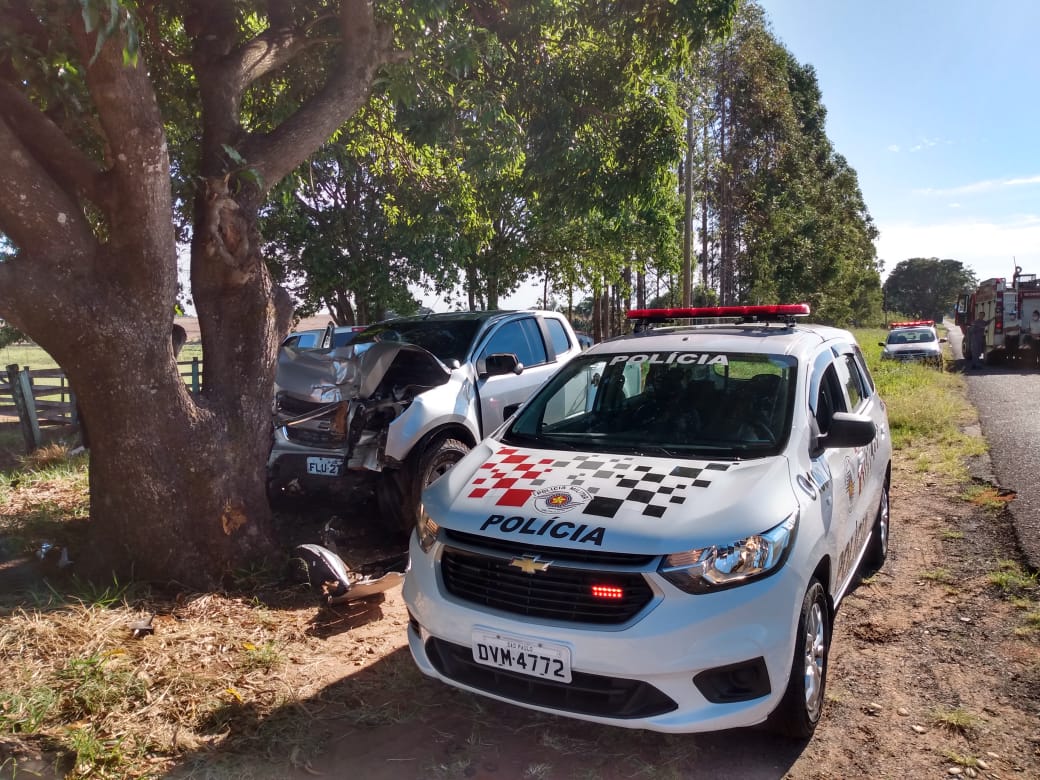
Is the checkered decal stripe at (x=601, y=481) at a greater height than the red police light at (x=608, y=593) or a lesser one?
greater

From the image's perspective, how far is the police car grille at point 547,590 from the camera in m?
2.84

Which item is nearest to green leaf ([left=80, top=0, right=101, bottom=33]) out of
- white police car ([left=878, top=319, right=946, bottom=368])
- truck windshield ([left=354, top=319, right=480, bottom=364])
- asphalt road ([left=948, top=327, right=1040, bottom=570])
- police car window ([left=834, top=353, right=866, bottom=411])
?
truck windshield ([left=354, top=319, right=480, bottom=364])

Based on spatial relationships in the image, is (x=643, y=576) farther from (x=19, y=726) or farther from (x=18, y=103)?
(x=18, y=103)

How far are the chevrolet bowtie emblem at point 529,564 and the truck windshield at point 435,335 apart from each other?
12.1 feet

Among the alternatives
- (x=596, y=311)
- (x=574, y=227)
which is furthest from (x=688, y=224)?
(x=596, y=311)

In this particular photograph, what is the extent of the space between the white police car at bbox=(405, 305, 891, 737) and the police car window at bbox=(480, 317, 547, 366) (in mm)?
2997

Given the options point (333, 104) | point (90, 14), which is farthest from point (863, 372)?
point (90, 14)

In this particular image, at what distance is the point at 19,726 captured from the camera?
3184 mm

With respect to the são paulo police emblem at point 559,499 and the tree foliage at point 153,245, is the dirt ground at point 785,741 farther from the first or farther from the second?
the tree foliage at point 153,245

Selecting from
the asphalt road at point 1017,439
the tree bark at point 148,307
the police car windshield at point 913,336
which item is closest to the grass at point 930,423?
the asphalt road at point 1017,439

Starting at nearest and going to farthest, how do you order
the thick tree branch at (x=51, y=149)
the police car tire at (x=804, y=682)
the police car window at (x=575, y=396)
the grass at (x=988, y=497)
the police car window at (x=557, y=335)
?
the police car tire at (x=804, y=682) < the police car window at (x=575, y=396) < the thick tree branch at (x=51, y=149) < the grass at (x=988, y=497) < the police car window at (x=557, y=335)

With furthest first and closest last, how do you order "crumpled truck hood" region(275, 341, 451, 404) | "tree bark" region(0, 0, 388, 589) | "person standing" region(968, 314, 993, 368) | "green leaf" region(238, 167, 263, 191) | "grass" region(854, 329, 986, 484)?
"person standing" region(968, 314, 993, 368) < "grass" region(854, 329, 986, 484) < "crumpled truck hood" region(275, 341, 451, 404) < "green leaf" region(238, 167, 263, 191) < "tree bark" region(0, 0, 388, 589)

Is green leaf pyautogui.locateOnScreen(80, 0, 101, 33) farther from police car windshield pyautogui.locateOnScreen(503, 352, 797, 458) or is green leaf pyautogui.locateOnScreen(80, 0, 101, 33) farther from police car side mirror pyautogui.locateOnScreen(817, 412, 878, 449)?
police car side mirror pyautogui.locateOnScreen(817, 412, 878, 449)

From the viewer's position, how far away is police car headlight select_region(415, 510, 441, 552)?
3.38 metres
